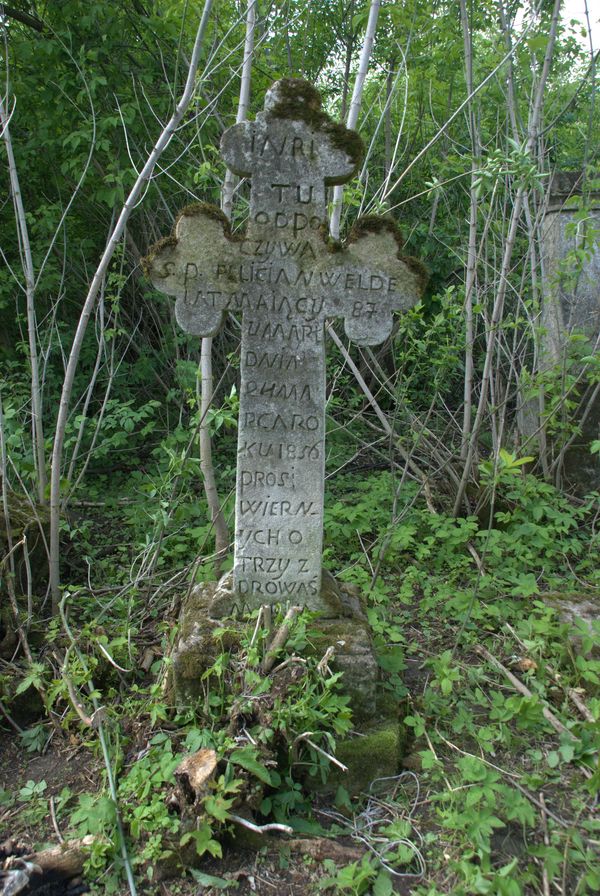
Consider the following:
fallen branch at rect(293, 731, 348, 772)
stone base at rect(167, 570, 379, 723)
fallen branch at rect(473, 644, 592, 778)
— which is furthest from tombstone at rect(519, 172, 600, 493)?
fallen branch at rect(293, 731, 348, 772)

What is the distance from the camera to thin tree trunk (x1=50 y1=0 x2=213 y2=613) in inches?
115

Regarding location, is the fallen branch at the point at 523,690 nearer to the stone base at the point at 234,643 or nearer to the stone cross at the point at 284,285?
the stone base at the point at 234,643

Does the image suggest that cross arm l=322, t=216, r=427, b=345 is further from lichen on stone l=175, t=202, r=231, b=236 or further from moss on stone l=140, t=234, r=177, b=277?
moss on stone l=140, t=234, r=177, b=277

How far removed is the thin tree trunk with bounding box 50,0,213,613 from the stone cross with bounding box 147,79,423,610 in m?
0.61

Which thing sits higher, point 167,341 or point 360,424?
point 167,341

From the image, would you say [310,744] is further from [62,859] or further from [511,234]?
[511,234]

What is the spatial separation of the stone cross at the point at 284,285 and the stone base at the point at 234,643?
30cm

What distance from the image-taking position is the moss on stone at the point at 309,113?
2.45 m

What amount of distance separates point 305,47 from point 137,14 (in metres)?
1.40

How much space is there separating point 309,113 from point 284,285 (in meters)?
0.63

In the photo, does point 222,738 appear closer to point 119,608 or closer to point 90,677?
point 90,677

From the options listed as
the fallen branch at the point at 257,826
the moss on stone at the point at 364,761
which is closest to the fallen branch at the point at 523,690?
the moss on stone at the point at 364,761

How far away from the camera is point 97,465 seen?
571 cm

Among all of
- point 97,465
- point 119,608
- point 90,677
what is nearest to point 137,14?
point 97,465
